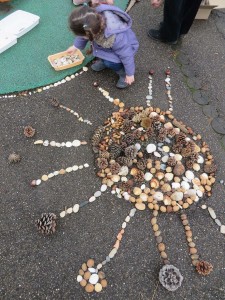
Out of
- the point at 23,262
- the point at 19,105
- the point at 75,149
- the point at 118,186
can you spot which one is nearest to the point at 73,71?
the point at 19,105

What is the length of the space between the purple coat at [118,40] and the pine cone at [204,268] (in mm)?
1438

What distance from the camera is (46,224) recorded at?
1755 mm

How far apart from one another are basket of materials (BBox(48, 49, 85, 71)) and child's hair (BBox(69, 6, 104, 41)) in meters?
0.64

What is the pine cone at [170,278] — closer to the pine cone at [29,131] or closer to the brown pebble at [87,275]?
the brown pebble at [87,275]

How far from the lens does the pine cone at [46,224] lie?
1.76 metres

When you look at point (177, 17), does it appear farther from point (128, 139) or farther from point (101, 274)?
point (101, 274)

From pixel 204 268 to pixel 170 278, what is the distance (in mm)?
223

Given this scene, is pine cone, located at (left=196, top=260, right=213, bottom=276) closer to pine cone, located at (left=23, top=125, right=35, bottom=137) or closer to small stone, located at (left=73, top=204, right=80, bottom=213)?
small stone, located at (left=73, top=204, right=80, bottom=213)

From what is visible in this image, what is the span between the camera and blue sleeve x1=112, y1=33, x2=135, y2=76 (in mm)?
2061

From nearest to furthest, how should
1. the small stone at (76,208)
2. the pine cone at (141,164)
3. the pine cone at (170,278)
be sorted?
the pine cone at (170,278), the small stone at (76,208), the pine cone at (141,164)

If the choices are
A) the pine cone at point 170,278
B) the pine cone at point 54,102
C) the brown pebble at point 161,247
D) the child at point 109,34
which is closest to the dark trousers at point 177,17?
the child at point 109,34

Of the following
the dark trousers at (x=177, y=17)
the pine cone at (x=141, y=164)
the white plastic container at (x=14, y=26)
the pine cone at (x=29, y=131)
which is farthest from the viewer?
the white plastic container at (x=14, y=26)

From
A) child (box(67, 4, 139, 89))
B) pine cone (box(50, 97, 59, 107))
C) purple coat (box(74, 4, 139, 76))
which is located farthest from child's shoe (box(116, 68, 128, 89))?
pine cone (box(50, 97, 59, 107))

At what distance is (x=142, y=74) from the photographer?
2.56m
